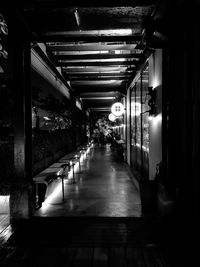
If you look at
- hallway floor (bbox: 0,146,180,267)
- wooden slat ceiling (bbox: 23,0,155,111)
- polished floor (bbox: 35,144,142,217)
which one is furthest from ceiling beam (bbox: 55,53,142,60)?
hallway floor (bbox: 0,146,180,267)

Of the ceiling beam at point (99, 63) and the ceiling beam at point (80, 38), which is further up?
the ceiling beam at point (99, 63)

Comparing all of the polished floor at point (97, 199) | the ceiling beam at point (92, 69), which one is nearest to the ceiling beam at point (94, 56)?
the ceiling beam at point (92, 69)

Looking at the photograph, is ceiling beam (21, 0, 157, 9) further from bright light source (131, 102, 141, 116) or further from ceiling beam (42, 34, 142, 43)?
bright light source (131, 102, 141, 116)

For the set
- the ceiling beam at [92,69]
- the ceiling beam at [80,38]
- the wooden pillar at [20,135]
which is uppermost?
the ceiling beam at [92,69]

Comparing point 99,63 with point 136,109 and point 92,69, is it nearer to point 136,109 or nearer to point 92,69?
point 92,69

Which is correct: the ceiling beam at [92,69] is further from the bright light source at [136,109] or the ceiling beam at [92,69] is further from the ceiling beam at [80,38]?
the ceiling beam at [80,38]

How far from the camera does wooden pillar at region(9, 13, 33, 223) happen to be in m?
6.80

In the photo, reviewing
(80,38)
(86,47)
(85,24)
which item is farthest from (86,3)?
(86,47)

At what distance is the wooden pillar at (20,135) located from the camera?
680cm

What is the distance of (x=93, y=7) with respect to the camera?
5992 mm

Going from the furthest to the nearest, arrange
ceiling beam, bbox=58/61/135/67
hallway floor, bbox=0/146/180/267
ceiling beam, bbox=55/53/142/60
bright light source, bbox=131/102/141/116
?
bright light source, bbox=131/102/141/116, ceiling beam, bbox=58/61/135/67, ceiling beam, bbox=55/53/142/60, hallway floor, bbox=0/146/180/267

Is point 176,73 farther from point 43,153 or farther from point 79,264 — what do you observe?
point 43,153

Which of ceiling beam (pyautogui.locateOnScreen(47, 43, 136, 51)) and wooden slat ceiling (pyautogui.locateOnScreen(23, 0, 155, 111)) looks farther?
ceiling beam (pyautogui.locateOnScreen(47, 43, 136, 51))

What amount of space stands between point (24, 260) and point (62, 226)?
164 centimetres
